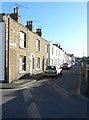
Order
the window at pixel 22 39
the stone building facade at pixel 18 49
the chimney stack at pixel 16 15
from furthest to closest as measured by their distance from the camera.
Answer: the window at pixel 22 39
the chimney stack at pixel 16 15
the stone building facade at pixel 18 49

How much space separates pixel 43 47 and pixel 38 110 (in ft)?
108

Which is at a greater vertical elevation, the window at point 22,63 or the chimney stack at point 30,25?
the chimney stack at point 30,25

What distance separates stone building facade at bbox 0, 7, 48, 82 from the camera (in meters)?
24.6

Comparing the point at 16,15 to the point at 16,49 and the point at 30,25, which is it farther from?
the point at 30,25

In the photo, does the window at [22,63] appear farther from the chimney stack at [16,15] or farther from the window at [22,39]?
the chimney stack at [16,15]

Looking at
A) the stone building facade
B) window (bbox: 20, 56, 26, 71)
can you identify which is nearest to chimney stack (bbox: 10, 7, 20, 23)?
the stone building facade

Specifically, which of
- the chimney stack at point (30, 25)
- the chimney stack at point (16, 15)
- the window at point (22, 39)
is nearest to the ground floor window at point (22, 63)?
the window at point (22, 39)

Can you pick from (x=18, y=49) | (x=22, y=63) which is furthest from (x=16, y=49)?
(x=22, y=63)

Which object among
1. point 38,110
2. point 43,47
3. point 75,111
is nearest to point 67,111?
point 75,111

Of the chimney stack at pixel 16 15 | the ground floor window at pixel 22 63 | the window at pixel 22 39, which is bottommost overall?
the ground floor window at pixel 22 63

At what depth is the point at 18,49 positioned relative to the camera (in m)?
28.1

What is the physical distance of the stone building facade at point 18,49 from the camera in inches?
969

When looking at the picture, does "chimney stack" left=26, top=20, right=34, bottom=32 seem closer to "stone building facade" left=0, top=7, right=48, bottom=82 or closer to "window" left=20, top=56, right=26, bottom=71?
"stone building facade" left=0, top=7, right=48, bottom=82

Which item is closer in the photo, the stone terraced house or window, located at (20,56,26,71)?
the stone terraced house
